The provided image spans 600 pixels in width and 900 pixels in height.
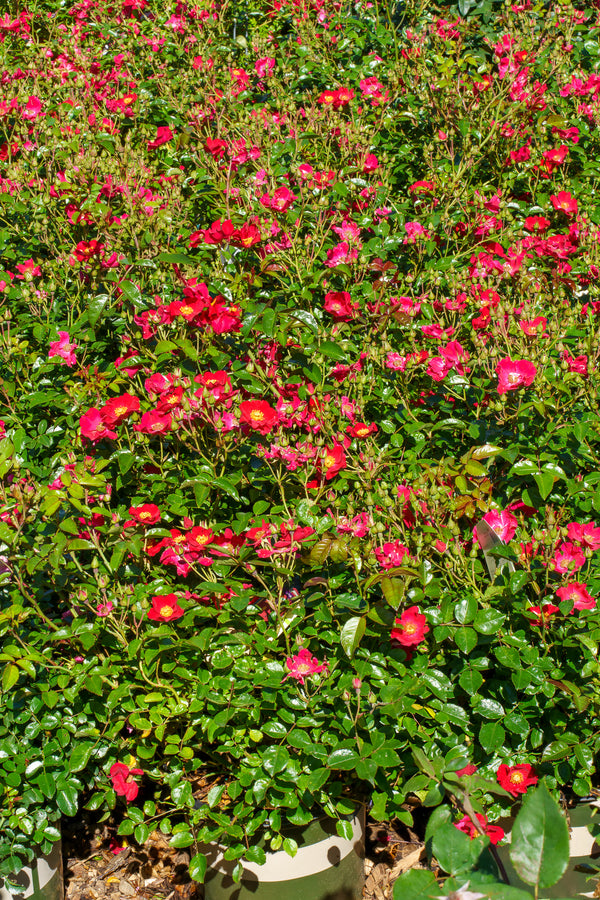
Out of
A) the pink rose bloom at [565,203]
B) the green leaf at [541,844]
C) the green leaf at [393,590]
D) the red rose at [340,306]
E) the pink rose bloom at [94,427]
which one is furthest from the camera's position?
the pink rose bloom at [565,203]

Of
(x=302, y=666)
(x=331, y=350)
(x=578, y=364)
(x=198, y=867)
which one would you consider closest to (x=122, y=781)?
(x=198, y=867)

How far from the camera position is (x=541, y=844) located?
2.22 feet

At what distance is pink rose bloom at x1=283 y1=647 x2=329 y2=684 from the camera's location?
1.55m

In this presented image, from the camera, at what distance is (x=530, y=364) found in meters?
1.72

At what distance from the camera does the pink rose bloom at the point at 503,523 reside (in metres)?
1.67

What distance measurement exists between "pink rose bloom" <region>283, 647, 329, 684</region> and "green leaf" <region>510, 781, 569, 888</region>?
88 cm

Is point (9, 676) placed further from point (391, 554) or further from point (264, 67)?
point (264, 67)

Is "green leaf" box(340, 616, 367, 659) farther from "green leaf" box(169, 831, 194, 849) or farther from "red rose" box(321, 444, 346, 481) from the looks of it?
"green leaf" box(169, 831, 194, 849)

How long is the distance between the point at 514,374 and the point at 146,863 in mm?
1526

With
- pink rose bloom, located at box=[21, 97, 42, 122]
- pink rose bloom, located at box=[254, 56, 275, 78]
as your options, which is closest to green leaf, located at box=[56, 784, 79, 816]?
pink rose bloom, located at box=[21, 97, 42, 122]

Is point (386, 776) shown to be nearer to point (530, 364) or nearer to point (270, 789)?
point (270, 789)

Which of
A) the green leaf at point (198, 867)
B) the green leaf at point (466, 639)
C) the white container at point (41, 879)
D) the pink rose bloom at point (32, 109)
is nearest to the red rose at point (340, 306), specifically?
the green leaf at point (466, 639)

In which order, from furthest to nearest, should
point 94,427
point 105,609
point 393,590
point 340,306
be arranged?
point 340,306 → point 94,427 → point 105,609 → point 393,590

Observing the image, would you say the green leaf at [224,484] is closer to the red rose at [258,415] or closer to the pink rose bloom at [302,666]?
the red rose at [258,415]
